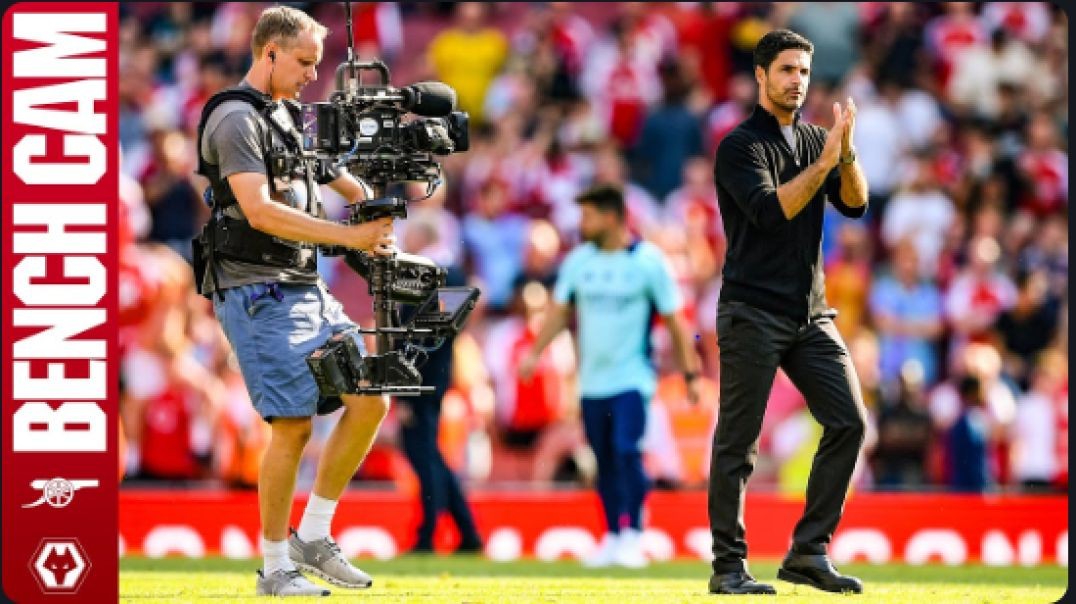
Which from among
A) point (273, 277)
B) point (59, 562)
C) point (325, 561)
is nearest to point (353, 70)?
point (273, 277)

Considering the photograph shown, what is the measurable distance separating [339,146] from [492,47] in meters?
11.8

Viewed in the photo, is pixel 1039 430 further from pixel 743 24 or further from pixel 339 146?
pixel 339 146

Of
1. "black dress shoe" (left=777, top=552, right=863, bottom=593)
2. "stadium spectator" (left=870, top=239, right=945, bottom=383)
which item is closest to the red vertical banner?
"black dress shoe" (left=777, top=552, right=863, bottom=593)

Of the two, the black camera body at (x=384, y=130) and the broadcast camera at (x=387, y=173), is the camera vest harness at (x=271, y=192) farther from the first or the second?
the black camera body at (x=384, y=130)

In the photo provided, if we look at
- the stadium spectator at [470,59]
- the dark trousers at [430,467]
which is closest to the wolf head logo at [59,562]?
the dark trousers at [430,467]

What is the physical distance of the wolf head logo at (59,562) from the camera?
9867mm

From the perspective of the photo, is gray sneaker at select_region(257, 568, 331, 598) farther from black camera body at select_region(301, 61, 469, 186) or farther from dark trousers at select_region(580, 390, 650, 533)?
dark trousers at select_region(580, 390, 650, 533)

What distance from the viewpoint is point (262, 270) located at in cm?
934

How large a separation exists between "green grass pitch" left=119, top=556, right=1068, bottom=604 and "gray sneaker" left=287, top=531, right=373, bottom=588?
7 cm

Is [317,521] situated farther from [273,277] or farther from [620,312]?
[620,312]

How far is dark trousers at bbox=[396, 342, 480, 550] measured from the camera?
539 inches

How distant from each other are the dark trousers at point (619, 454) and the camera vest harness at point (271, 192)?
4053 millimetres

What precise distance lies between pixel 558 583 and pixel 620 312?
2.64 meters

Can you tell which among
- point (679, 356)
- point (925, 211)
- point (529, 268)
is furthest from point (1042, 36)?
point (679, 356)
